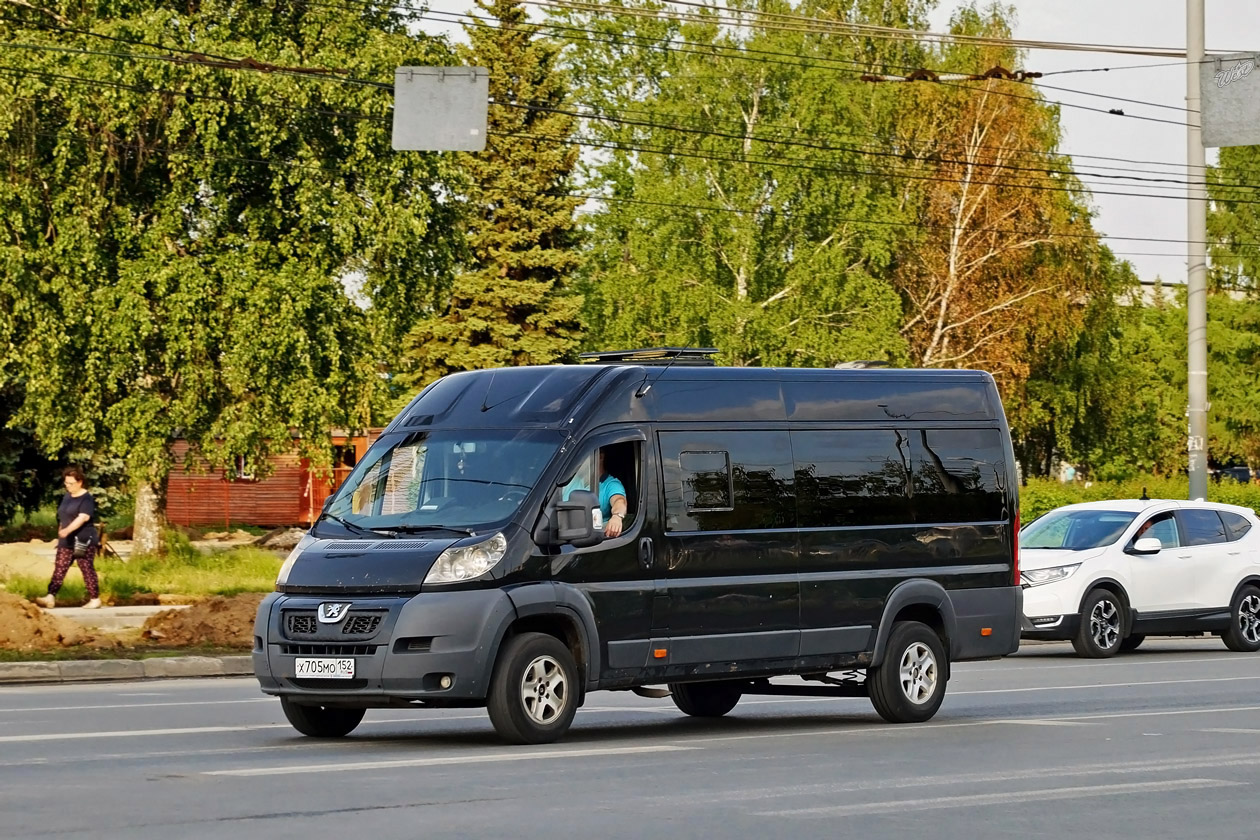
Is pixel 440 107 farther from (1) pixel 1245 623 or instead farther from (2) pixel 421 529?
(2) pixel 421 529

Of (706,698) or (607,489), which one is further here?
(706,698)

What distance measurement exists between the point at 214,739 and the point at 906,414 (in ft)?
17.8

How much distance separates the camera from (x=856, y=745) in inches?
489

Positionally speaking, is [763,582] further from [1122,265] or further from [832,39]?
[1122,265]

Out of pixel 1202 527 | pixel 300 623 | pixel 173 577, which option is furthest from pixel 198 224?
pixel 300 623

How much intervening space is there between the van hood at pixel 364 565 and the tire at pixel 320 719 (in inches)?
31.6

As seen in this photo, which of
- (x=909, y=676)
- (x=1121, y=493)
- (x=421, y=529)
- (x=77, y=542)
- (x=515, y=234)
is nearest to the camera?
(x=421, y=529)

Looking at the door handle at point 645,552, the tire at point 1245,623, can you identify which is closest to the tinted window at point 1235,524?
the tire at point 1245,623

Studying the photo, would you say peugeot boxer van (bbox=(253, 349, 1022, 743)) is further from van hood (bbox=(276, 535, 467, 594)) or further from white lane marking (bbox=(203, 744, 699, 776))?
white lane marking (bbox=(203, 744, 699, 776))

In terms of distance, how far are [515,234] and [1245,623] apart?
124ft

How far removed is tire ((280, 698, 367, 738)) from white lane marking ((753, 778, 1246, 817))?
4112 mm

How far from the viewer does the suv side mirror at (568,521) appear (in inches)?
472

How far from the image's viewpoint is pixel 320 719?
41.3ft

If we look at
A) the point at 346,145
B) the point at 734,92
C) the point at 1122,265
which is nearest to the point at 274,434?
the point at 346,145
